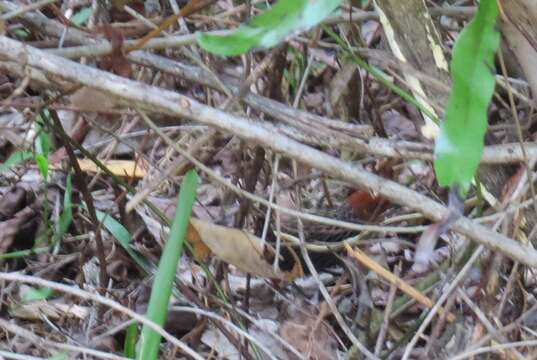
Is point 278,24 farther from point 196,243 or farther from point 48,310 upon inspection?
point 48,310

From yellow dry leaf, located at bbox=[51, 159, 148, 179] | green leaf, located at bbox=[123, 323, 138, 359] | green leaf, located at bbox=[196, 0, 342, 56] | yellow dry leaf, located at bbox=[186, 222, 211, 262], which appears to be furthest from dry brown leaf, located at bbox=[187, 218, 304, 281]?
yellow dry leaf, located at bbox=[51, 159, 148, 179]

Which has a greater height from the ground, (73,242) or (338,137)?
(338,137)

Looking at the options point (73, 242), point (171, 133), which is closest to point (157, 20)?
point (171, 133)

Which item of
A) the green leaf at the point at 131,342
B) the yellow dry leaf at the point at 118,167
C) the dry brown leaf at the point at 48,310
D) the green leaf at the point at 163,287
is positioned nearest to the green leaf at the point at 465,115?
the green leaf at the point at 163,287

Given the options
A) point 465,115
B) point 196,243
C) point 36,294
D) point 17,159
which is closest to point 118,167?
point 17,159

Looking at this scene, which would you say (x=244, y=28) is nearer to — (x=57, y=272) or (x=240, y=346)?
(x=240, y=346)

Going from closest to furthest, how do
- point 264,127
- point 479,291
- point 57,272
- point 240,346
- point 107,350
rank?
point 264,127 → point 479,291 → point 240,346 → point 107,350 → point 57,272

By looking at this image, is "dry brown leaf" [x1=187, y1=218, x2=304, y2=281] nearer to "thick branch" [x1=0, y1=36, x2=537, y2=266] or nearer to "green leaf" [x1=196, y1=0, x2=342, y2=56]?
"thick branch" [x1=0, y1=36, x2=537, y2=266]
